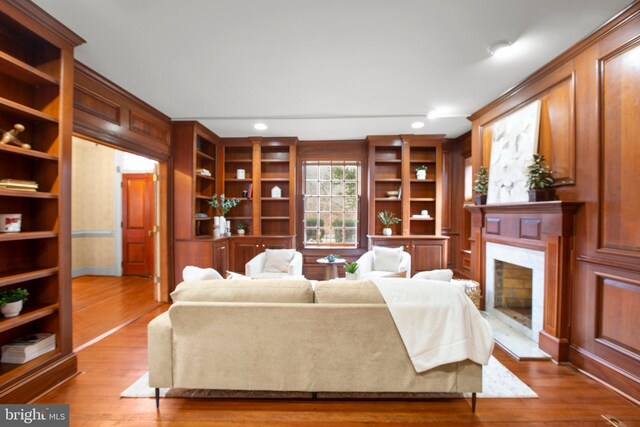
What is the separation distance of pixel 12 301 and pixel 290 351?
6.69ft

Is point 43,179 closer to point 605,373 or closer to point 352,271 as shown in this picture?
point 352,271

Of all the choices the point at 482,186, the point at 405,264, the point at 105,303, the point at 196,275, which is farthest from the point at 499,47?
the point at 105,303

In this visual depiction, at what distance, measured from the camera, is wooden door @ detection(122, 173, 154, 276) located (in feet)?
18.6

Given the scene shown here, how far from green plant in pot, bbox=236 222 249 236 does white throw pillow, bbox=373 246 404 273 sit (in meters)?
2.64

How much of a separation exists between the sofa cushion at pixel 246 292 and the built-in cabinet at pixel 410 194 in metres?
3.41

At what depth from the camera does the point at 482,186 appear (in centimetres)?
361

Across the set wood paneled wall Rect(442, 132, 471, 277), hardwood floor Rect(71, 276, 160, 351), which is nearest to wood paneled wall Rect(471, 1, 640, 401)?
wood paneled wall Rect(442, 132, 471, 277)

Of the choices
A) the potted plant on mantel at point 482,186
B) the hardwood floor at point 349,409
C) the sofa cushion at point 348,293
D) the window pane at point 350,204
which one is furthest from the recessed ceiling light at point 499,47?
the window pane at point 350,204

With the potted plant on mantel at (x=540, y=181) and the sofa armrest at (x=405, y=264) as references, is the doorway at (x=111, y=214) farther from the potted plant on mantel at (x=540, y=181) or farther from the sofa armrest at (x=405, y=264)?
the potted plant on mantel at (x=540, y=181)

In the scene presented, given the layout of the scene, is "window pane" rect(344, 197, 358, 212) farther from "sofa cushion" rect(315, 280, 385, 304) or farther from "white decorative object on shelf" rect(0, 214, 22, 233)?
"white decorative object on shelf" rect(0, 214, 22, 233)

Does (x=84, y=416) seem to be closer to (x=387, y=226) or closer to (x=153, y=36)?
(x=153, y=36)

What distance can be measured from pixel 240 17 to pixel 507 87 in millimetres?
2959

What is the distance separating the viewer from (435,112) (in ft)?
12.9
